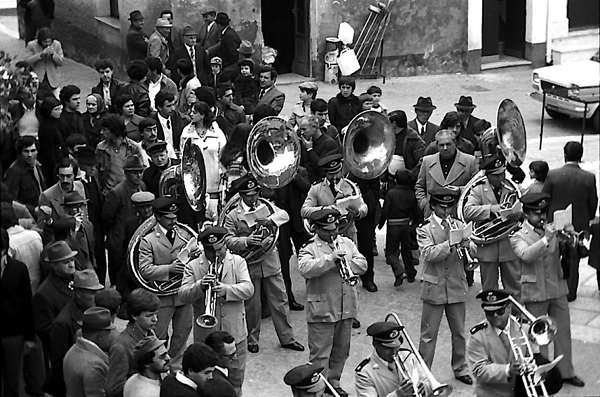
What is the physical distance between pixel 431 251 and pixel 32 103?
21.3 ft

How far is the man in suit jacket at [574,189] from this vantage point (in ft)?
41.3

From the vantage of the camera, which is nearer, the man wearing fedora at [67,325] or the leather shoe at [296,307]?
the man wearing fedora at [67,325]

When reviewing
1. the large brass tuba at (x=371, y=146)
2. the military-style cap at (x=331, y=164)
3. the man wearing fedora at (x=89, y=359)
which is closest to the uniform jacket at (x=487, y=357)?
the man wearing fedora at (x=89, y=359)

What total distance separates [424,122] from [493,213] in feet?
8.48

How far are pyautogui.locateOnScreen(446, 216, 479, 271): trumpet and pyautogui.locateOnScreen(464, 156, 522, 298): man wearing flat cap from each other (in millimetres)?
237

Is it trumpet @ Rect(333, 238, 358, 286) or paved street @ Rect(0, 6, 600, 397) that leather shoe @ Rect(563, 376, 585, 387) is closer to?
paved street @ Rect(0, 6, 600, 397)

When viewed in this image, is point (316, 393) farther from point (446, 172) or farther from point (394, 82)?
point (394, 82)

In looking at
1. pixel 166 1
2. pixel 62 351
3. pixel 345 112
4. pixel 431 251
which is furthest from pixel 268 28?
pixel 62 351

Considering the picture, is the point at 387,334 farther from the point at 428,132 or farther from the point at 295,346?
the point at 428,132

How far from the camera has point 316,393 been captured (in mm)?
8664

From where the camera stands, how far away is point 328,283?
10.8 meters

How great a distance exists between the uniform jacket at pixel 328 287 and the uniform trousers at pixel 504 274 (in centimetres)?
192

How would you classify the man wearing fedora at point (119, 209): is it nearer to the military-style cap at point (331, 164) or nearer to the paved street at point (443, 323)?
the paved street at point (443, 323)

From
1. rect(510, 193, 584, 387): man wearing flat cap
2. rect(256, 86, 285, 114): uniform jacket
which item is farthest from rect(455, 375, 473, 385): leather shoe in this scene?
rect(256, 86, 285, 114): uniform jacket
